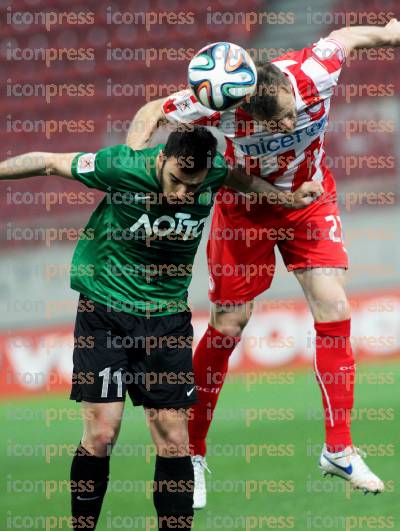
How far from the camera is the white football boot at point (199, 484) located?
5.08m

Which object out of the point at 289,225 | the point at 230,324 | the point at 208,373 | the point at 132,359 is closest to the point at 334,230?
the point at 289,225

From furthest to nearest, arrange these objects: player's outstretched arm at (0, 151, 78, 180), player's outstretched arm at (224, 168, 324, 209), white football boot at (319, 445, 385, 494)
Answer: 1. white football boot at (319, 445, 385, 494)
2. player's outstretched arm at (224, 168, 324, 209)
3. player's outstretched arm at (0, 151, 78, 180)

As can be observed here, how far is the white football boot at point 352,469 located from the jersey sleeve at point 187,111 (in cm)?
159

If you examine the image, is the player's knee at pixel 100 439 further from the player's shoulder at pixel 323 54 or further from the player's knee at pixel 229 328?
the player's shoulder at pixel 323 54

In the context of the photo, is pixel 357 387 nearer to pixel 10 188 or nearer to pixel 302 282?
pixel 302 282

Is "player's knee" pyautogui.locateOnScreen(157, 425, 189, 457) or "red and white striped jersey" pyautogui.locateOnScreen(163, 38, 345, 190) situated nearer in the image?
"player's knee" pyautogui.locateOnScreen(157, 425, 189, 457)

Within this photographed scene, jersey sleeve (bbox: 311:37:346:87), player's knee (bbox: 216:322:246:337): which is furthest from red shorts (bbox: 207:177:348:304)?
jersey sleeve (bbox: 311:37:346:87)

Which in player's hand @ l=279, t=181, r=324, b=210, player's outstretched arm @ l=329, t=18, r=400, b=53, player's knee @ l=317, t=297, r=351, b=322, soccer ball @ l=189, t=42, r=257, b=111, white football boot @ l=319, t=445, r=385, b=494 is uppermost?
player's outstretched arm @ l=329, t=18, r=400, b=53

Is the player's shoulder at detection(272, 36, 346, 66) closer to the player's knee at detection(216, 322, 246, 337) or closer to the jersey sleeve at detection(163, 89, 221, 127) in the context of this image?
the jersey sleeve at detection(163, 89, 221, 127)

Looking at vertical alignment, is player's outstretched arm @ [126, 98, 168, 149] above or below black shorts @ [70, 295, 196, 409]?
above

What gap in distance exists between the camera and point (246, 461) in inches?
232

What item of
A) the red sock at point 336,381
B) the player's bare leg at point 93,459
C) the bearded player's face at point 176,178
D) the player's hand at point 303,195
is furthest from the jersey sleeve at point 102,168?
the red sock at point 336,381

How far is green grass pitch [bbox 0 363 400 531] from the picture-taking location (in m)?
4.95

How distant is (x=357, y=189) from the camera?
393 inches
